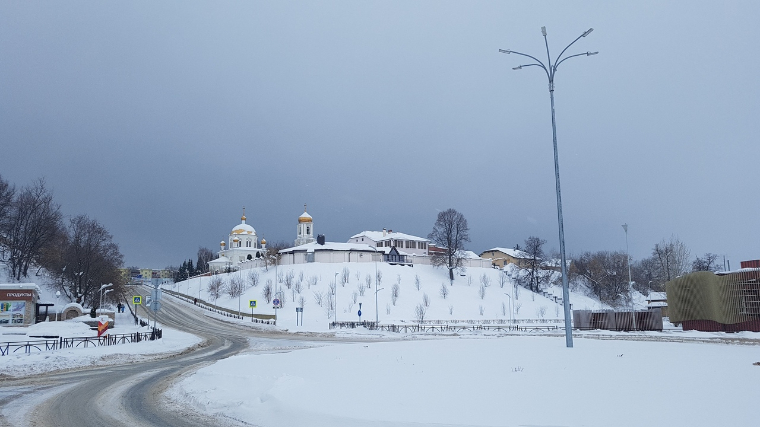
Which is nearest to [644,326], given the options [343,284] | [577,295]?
[343,284]

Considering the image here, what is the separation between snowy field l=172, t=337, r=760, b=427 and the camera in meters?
9.45

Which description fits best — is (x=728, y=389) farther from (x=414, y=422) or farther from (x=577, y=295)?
(x=577, y=295)

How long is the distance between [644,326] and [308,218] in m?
97.4

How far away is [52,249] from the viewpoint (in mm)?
80375

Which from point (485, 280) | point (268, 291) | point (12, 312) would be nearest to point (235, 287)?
point (268, 291)

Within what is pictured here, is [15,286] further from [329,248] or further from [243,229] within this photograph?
[243,229]

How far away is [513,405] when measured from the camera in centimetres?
1030

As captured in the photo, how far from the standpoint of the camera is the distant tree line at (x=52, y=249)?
6975 centimetres

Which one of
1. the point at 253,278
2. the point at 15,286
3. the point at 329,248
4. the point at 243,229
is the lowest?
the point at 15,286

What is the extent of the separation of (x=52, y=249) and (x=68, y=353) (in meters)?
61.9

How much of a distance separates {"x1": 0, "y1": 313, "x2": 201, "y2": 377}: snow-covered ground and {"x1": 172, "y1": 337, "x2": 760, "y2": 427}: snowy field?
10709 mm

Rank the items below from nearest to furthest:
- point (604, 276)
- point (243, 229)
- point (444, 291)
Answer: point (444, 291) → point (604, 276) → point (243, 229)

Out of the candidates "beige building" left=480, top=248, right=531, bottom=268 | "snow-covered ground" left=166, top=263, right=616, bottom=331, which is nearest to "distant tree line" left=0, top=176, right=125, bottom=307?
"snow-covered ground" left=166, top=263, right=616, bottom=331

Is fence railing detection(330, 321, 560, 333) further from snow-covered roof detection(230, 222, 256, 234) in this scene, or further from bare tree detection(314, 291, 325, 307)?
snow-covered roof detection(230, 222, 256, 234)
